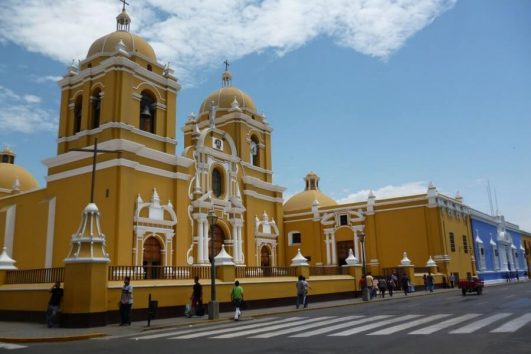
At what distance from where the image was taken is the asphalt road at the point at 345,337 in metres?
9.14

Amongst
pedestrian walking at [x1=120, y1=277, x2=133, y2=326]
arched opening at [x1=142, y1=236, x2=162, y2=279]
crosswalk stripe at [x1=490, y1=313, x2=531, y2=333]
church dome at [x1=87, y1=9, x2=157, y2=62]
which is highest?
church dome at [x1=87, y1=9, x2=157, y2=62]

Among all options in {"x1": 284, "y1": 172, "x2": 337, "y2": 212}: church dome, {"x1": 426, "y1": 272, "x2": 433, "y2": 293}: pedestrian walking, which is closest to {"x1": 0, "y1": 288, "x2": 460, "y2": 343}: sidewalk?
{"x1": 426, "y1": 272, "x2": 433, "y2": 293}: pedestrian walking

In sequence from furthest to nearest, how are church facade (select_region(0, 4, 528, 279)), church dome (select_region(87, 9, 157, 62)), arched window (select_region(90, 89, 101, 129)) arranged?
church dome (select_region(87, 9, 157, 62)) < arched window (select_region(90, 89, 101, 129)) < church facade (select_region(0, 4, 528, 279))

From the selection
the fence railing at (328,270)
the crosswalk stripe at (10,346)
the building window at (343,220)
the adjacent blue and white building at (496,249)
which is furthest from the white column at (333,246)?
the crosswalk stripe at (10,346)

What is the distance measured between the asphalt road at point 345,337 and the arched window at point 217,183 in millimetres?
15406

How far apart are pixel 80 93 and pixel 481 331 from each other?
77.1 ft

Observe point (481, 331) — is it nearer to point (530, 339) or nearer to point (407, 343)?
point (530, 339)

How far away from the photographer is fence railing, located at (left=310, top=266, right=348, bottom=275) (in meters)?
26.0

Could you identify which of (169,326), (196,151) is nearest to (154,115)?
(196,151)

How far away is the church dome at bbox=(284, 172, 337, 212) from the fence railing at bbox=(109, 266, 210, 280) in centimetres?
2318

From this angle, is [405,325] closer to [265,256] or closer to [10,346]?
[10,346]

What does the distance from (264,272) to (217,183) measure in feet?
28.9

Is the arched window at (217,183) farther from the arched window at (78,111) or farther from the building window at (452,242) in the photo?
the building window at (452,242)

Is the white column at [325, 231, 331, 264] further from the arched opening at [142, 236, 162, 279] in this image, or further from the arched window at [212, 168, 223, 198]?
the arched opening at [142, 236, 162, 279]
